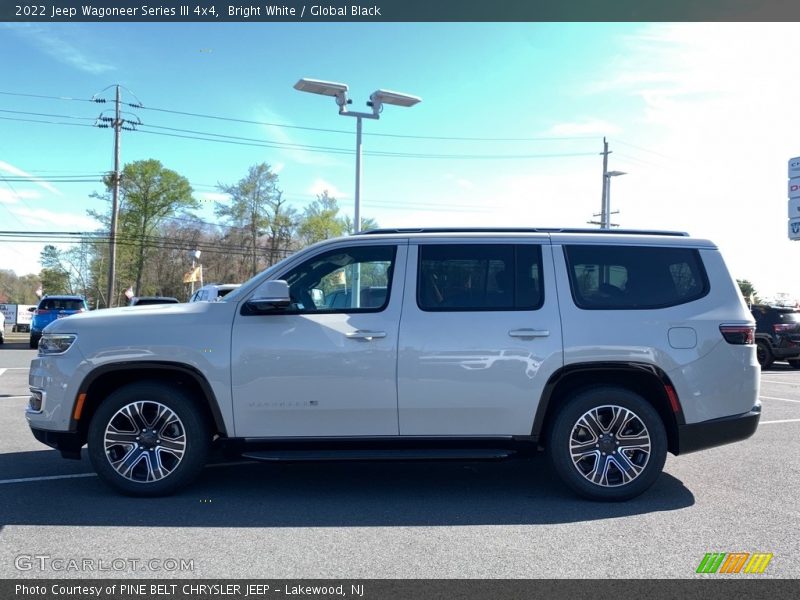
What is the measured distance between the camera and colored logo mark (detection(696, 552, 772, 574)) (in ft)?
12.6

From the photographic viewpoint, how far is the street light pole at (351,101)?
55.8 feet

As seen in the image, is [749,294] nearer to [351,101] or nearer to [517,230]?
[351,101]

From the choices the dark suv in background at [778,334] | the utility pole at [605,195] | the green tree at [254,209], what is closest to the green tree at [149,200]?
the green tree at [254,209]

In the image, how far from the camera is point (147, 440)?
5156 millimetres

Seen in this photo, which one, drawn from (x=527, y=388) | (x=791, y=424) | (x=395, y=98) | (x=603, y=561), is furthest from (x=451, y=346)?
(x=395, y=98)

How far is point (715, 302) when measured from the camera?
5293 millimetres

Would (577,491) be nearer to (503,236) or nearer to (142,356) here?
(503,236)

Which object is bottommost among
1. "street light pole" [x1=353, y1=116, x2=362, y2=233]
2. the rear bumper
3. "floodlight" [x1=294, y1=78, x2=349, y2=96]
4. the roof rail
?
the rear bumper

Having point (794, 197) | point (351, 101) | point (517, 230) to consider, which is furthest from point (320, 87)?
point (794, 197)

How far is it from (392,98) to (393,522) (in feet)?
48.8

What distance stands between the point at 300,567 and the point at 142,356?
7.09ft

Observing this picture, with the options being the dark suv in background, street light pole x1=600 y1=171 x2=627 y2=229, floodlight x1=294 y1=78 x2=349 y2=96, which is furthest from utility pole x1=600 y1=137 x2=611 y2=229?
floodlight x1=294 y1=78 x2=349 y2=96

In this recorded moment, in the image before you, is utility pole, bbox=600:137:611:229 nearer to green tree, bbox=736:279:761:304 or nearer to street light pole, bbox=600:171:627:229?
street light pole, bbox=600:171:627:229

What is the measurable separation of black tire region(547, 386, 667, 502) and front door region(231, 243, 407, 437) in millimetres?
1308
